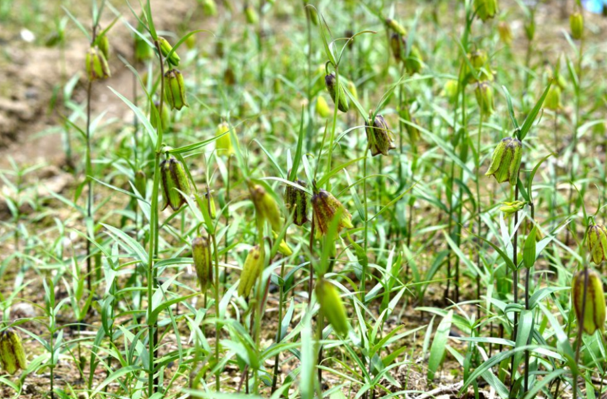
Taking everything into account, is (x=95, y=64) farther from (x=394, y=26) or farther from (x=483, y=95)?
(x=483, y=95)

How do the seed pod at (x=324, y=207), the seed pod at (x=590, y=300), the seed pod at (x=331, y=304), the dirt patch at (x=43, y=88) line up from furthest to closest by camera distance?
the dirt patch at (x=43, y=88) → the seed pod at (x=324, y=207) → the seed pod at (x=590, y=300) → the seed pod at (x=331, y=304)

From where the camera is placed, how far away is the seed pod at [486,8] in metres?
2.55

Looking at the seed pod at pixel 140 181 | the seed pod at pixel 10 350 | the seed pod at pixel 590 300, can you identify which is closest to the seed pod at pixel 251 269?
the seed pod at pixel 590 300

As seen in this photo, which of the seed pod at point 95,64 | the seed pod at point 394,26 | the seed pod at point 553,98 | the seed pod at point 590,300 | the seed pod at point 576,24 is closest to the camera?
the seed pod at point 590,300

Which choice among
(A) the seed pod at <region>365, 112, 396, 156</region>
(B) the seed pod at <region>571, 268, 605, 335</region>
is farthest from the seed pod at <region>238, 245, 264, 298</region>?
(B) the seed pod at <region>571, 268, 605, 335</region>

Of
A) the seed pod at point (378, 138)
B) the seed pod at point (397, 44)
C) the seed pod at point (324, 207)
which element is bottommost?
the seed pod at point (324, 207)

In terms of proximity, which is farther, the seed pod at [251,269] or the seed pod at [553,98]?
the seed pod at [553,98]

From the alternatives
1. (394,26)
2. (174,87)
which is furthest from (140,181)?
(394,26)

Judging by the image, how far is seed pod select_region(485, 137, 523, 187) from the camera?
175 cm

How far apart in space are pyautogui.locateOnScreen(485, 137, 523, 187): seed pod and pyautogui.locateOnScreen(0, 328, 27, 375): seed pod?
1351 millimetres

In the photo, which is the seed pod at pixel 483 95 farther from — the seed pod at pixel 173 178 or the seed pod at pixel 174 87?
the seed pod at pixel 173 178

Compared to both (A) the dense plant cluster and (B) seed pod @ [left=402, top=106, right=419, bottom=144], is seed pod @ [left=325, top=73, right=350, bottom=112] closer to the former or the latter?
(A) the dense plant cluster

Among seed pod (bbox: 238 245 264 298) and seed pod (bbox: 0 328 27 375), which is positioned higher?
seed pod (bbox: 238 245 264 298)

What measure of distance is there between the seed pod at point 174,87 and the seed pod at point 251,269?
0.58 m
